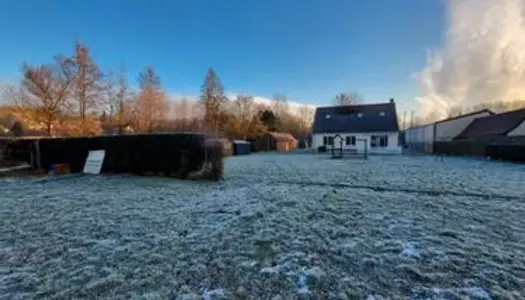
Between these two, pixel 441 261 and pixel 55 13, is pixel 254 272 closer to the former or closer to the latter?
pixel 441 261

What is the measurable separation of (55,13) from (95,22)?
71.5 inches

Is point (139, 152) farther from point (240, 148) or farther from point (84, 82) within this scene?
point (84, 82)

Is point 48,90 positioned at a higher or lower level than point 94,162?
higher

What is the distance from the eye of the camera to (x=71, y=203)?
639 centimetres

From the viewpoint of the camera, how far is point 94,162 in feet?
38.7

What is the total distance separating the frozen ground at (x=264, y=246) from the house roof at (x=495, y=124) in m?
22.1

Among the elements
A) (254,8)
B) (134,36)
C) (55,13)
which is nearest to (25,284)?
(254,8)

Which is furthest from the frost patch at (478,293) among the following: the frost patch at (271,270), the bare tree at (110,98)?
the bare tree at (110,98)

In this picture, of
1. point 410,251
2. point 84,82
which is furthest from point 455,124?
point 84,82

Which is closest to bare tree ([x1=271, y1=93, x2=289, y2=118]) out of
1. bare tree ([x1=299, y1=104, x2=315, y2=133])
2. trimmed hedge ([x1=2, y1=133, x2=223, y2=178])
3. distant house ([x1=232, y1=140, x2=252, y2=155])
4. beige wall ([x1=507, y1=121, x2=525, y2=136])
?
bare tree ([x1=299, y1=104, x2=315, y2=133])

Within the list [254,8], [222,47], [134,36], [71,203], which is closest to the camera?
[71,203]

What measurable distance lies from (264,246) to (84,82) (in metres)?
29.5

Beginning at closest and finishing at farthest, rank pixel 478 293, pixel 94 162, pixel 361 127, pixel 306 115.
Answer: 1. pixel 478 293
2. pixel 94 162
3. pixel 361 127
4. pixel 306 115

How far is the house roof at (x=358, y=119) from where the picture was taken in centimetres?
3234
